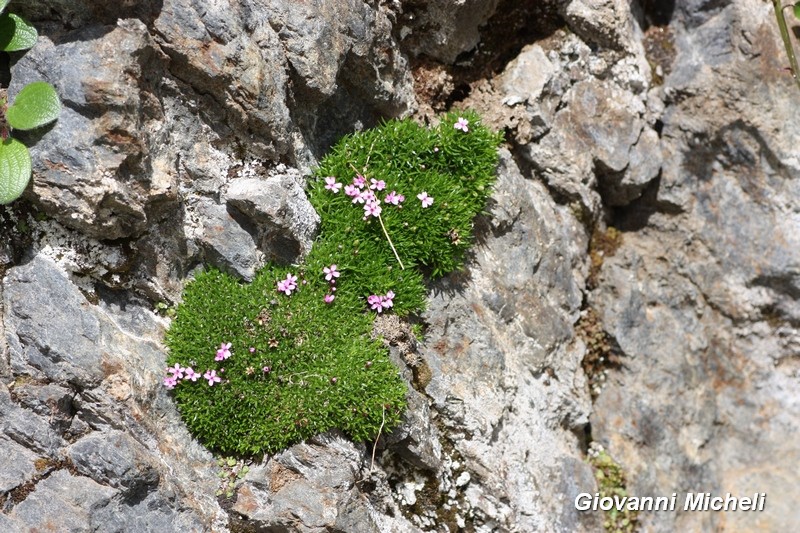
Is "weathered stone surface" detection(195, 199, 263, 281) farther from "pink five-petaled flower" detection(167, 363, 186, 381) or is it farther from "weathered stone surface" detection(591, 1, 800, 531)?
"weathered stone surface" detection(591, 1, 800, 531)

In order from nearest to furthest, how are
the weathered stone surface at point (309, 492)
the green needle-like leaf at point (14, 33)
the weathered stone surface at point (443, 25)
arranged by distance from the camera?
the green needle-like leaf at point (14, 33)
the weathered stone surface at point (309, 492)
the weathered stone surface at point (443, 25)

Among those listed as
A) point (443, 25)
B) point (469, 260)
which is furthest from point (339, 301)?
point (443, 25)

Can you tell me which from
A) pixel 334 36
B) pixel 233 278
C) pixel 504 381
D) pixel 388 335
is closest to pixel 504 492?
pixel 504 381

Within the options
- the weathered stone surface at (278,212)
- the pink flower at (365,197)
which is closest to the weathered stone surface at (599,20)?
the pink flower at (365,197)

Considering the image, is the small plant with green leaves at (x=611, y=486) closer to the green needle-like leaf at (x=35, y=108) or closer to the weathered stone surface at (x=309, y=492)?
the weathered stone surface at (x=309, y=492)

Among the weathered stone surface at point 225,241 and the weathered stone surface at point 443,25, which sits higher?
the weathered stone surface at point 443,25
